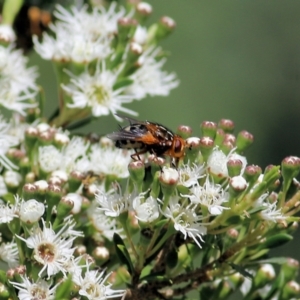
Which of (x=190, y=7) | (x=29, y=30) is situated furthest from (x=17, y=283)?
(x=190, y=7)

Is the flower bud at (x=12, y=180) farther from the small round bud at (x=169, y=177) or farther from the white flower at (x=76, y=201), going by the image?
the small round bud at (x=169, y=177)

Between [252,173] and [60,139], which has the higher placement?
[252,173]

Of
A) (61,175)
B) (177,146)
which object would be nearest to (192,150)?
(177,146)

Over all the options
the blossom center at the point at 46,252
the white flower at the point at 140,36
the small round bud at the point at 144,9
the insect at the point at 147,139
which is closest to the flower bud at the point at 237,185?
the insect at the point at 147,139

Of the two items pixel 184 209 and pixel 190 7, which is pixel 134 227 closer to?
pixel 184 209

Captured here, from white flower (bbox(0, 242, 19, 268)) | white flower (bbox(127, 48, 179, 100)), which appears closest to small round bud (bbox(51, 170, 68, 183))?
white flower (bbox(0, 242, 19, 268))

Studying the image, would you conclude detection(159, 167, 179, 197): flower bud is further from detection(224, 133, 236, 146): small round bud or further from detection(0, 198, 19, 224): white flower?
detection(0, 198, 19, 224): white flower

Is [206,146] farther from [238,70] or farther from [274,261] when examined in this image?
[238,70]
